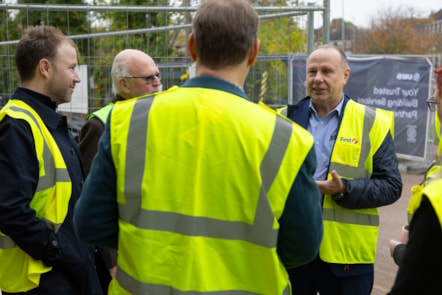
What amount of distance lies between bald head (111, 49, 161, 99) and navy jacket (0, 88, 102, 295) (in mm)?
888

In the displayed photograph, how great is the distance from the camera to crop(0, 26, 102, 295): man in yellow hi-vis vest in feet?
8.85

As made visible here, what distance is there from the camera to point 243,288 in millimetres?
2068

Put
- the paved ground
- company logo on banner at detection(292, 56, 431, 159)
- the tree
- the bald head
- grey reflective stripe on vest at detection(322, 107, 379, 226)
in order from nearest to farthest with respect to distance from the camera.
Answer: grey reflective stripe on vest at detection(322, 107, 379, 226), the bald head, the paved ground, company logo on banner at detection(292, 56, 431, 159), the tree

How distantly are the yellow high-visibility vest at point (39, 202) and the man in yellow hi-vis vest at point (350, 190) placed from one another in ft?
4.64

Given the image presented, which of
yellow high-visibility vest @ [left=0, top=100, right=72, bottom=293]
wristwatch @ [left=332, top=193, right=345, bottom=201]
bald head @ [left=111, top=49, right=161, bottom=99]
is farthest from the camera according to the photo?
bald head @ [left=111, top=49, right=161, bottom=99]

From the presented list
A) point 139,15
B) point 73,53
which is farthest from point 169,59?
point 139,15

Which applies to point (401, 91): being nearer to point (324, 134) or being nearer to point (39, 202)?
point (324, 134)

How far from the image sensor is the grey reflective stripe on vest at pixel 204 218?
2.00m

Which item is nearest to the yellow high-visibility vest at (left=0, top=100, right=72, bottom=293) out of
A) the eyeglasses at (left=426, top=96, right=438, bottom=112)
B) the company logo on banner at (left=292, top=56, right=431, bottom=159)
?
the eyeglasses at (left=426, top=96, right=438, bottom=112)

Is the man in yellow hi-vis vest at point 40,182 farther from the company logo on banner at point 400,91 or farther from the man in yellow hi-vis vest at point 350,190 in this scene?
the company logo on banner at point 400,91

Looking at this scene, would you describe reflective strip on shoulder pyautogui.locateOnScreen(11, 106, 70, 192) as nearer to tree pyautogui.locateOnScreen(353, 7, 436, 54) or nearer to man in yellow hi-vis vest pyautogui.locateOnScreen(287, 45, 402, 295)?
man in yellow hi-vis vest pyautogui.locateOnScreen(287, 45, 402, 295)

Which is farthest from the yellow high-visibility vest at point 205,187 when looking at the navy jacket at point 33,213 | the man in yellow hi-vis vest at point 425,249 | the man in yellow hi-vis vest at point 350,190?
the man in yellow hi-vis vest at point 350,190

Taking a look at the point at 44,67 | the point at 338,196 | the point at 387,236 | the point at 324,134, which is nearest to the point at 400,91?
the point at 387,236

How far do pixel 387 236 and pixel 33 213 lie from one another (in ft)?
19.5
